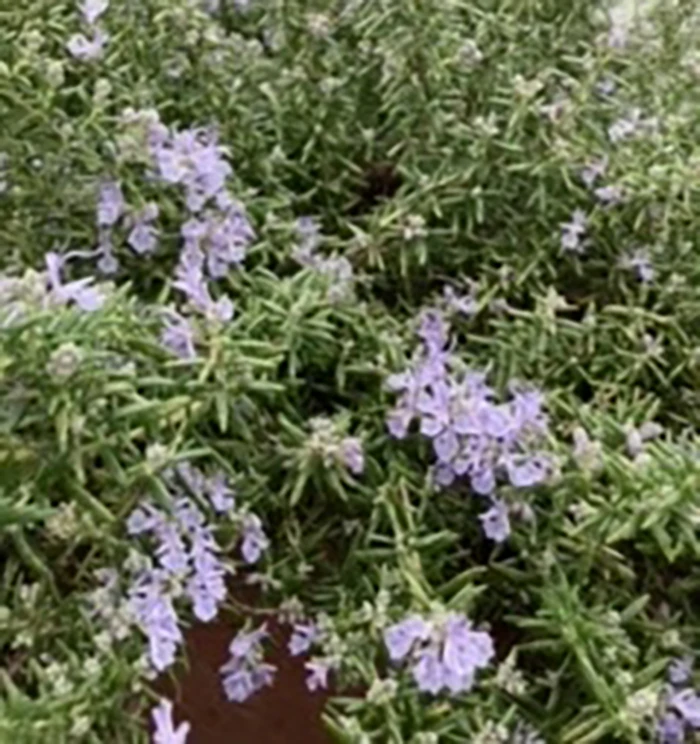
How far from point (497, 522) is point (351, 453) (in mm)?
99

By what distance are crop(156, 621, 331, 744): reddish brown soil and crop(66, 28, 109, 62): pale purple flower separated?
40 centimetres

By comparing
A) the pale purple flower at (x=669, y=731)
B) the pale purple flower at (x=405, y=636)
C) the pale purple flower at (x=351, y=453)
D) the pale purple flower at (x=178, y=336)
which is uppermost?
the pale purple flower at (x=178, y=336)

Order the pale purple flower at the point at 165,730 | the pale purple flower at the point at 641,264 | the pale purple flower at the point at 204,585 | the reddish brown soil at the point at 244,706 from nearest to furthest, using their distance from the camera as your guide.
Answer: the pale purple flower at the point at 165,730
the pale purple flower at the point at 204,585
the reddish brown soil at the point at 244,706
the pale purple flower at the point at 641,264

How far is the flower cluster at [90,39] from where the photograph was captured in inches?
45.2

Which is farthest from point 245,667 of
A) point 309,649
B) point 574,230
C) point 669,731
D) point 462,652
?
point 574,230

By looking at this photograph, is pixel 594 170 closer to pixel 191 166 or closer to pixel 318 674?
pixel 191 166

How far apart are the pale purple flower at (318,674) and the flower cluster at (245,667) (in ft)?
0.12

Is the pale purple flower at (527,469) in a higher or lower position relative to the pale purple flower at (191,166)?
lower

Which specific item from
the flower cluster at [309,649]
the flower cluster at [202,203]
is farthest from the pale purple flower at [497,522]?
the flower cluster at [202,203]

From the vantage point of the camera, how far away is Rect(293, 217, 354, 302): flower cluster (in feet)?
3.61

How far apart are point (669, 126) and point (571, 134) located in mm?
98

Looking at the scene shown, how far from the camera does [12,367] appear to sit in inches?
34.5

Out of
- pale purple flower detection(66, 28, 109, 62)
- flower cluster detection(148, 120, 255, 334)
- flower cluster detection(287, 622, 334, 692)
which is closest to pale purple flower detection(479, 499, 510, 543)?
flower cluster detection(287, 622, 334, 692)

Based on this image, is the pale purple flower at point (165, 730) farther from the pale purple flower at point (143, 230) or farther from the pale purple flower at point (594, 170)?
the pale purple flower at point (594, 170)
